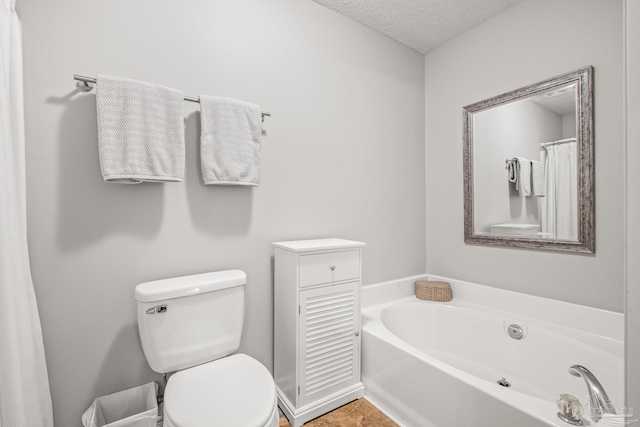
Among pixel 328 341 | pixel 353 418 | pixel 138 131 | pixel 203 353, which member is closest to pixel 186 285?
pixel 203 353

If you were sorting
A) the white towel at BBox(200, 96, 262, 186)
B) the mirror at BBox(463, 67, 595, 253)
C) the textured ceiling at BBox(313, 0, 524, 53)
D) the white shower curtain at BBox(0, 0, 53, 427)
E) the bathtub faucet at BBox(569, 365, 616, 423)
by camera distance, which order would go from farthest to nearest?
the textured ceiling at BBox(313, 0, 524, 53) → the mirror at BBox(463, 67, 595, 253) → the white towel at BBox(200, 96, 262, 186) → the bathtub faucet at BBox(569, 365, 616, 423) → the white shower curtain at BBox(0, 0, 53, 427)

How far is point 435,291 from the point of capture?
2264 millimetres

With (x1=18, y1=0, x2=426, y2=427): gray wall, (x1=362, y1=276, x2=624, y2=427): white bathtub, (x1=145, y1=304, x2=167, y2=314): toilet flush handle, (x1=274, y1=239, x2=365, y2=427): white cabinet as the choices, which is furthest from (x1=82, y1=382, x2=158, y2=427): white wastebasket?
(x1=362, y1=276, x2=624, y2=427): white bathtub

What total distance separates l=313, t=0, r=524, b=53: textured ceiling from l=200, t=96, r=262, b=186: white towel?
1.07 meters

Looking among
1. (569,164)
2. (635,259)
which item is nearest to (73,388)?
(635,259)

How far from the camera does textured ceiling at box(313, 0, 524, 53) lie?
6.31 ft

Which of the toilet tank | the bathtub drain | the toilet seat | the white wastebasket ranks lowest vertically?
the bathtub drain

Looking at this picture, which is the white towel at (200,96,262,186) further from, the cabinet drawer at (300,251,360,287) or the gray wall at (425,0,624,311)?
the gray wall at (425,0,624,311)

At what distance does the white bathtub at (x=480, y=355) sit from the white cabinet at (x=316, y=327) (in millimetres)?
183

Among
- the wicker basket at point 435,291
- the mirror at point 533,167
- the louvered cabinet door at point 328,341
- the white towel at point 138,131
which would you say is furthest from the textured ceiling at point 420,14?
the wicker basket at point 435,291

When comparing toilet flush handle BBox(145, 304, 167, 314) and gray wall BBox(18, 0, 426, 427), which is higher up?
gray wall BBox(18, 0, 426, 427)

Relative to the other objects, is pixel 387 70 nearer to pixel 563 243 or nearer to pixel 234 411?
pixel 563 243

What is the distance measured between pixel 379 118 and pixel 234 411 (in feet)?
6.80

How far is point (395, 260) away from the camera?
7.72 ft
